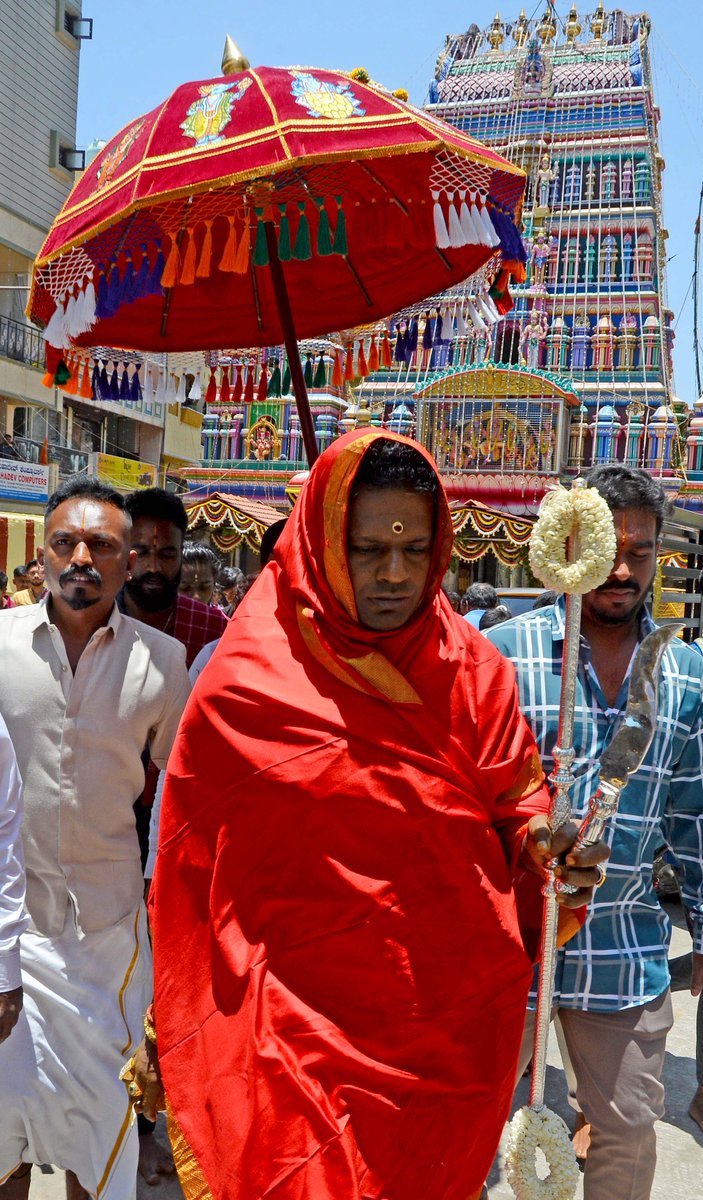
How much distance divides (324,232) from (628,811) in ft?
6.65

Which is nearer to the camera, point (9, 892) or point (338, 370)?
point (9, 892)

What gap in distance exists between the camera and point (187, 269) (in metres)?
3.32

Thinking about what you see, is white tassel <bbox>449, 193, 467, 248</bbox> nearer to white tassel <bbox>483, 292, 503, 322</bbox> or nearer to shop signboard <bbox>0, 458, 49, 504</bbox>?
white tassel <bbox>483, 292, 503, 322</bbox>

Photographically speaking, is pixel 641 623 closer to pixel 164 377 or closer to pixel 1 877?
pixel 1 877

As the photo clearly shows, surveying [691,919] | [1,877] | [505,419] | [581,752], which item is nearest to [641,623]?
[581,752]

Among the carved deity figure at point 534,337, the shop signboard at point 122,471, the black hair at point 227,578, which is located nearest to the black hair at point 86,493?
the black hair at point 227,578

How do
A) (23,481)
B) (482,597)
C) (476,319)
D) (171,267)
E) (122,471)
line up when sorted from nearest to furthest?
(171,267), (476,319), (482,597), (23,481), (122,471)

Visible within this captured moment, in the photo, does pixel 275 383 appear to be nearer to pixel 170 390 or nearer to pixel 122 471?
pixel 170 390

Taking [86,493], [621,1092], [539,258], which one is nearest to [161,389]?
[86,493]

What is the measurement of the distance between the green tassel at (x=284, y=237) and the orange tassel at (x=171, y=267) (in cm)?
33

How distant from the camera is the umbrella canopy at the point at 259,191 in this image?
298 centimetres

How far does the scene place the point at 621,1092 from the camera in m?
2.46

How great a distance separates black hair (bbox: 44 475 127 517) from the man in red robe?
2.67ft

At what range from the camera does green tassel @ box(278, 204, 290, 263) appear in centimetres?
345
